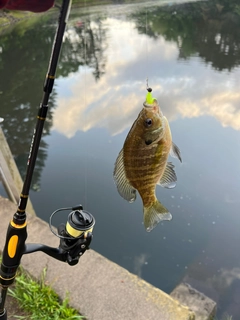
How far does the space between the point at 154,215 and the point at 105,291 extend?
1045 mm

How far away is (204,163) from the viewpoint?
15.3 feet

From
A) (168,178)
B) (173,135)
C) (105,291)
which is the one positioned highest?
(168,178)

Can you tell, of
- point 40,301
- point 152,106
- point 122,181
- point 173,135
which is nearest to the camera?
point 152,106

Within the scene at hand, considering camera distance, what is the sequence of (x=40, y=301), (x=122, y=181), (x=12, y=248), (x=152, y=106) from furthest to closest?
1. (x=40, y=301)
2. (x=12, y=248)
3. (x=122, y=181)
4. (x=152, y=106)

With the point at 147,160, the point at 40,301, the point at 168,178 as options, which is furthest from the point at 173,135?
the point at 147,160

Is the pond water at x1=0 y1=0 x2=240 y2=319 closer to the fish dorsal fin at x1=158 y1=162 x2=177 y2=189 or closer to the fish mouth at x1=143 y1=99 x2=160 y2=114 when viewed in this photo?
the fish mouth at x1=143 y1=99 x2=160 y2=114

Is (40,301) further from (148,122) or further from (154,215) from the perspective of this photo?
(148,122)

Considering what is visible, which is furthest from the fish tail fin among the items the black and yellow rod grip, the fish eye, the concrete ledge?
the concrete ledge

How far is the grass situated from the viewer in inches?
74.9

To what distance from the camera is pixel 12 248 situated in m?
1.39

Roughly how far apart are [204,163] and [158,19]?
9891mm

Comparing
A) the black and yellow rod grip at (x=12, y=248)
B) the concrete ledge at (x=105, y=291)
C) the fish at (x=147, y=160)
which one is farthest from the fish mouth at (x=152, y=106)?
the concrete ledge at (x=105, y=291)

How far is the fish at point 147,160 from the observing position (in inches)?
42.6

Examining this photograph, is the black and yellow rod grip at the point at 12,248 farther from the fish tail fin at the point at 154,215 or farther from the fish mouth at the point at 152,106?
the fish mouth at the point at 152,106
